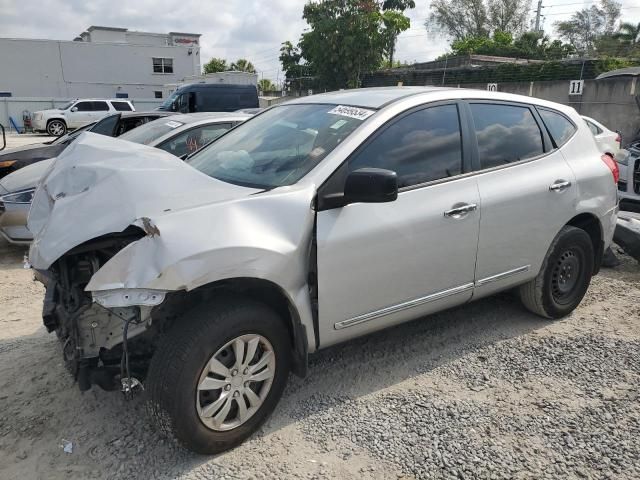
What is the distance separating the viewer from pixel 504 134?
379 centimetres

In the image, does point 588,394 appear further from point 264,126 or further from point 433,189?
point 264,126

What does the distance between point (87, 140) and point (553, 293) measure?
3665 millimetres

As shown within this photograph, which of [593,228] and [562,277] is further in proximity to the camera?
[593,228]

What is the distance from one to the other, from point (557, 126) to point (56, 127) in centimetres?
2924

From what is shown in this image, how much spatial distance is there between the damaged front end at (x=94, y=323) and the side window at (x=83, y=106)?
2893 centimetres

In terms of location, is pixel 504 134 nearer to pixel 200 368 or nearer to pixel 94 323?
pixel 200 368

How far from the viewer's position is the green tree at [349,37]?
29672 millimetres

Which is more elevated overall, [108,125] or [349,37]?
[349,37]

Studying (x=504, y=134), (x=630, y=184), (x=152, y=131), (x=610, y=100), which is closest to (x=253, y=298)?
(x=504, y=134)

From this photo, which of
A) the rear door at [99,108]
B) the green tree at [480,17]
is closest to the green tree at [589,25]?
the green tree at [480,17]

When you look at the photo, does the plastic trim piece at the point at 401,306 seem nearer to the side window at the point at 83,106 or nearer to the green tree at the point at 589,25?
the side window at the point at 83,106

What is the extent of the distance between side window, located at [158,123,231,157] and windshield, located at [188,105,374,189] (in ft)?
7.69

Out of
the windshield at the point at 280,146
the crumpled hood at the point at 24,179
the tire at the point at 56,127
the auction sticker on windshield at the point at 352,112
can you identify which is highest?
the auction sticker on windshield at the point at 352,112

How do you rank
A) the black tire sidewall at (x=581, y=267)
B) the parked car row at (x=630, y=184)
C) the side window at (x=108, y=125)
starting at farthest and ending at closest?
1. the side window at (x=108, y=125)
2. the parked car row at (x=630, y=184)
3. the black tire sidewall at (x=581, y=267)
